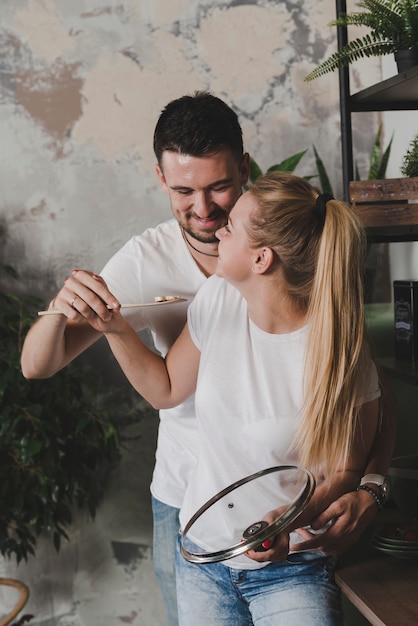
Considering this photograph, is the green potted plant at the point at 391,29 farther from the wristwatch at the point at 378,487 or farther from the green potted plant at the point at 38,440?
the green potted plant at the point at 38,440

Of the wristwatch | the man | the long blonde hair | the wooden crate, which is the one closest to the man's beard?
the man

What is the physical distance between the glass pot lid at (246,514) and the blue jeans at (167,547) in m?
0.73

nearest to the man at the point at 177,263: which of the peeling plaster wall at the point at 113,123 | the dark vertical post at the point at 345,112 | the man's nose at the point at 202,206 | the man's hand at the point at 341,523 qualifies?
the man's nose at the point at 202,206

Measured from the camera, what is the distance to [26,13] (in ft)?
9.60

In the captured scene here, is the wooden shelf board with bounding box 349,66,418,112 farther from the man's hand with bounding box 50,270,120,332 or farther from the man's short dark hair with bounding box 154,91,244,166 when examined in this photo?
the man's hand with bounding box 50,270,120,332

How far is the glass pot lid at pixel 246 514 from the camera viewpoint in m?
1.18

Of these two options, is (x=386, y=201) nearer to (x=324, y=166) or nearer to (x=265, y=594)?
(x=265, y=594)

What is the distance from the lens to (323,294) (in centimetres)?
153

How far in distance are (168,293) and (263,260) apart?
0.44 meters

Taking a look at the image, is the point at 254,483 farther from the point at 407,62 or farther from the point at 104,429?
the point at 104,429

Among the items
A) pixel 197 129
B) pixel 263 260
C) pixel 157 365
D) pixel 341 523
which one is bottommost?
pixel 341 523

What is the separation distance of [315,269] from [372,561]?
72 cm

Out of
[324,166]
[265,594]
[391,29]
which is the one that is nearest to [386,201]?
[391,29]

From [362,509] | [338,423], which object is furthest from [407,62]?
[362,509]
